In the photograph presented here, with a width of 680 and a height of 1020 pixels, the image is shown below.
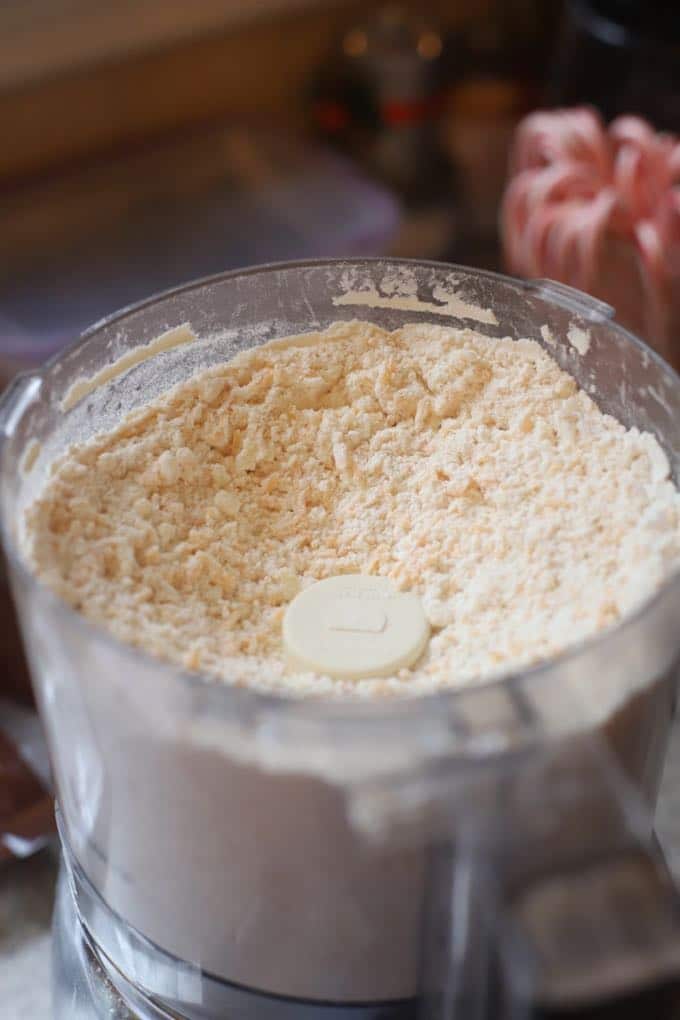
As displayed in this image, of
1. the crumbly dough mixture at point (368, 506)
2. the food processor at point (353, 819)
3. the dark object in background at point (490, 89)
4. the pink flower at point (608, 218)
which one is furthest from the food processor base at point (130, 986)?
the dark object in background at point (490, 89)

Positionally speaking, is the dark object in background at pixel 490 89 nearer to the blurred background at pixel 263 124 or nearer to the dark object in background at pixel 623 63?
the blurred background at pixel 263 124

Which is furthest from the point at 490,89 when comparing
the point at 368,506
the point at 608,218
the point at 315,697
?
the point at 315,697

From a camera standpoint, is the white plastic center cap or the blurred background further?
the blurred background

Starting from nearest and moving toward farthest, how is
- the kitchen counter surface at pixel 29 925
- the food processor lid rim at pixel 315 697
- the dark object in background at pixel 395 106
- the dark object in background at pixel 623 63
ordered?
the food processor lid rim at pixel 315 697 < the kitchen counter surface at pixel 29 925 < the dark object in background at pixel 623 63 < the dark object in background at pixel 395 106

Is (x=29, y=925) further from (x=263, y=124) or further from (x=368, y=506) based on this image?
(x=263, y=124)

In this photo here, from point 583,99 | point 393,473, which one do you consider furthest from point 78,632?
point 583,99

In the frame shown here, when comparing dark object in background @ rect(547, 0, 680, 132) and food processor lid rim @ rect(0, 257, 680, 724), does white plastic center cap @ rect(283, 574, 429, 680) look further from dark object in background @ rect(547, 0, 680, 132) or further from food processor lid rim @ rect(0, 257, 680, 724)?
dark object in background @ rect(547, 0, 680, 132)

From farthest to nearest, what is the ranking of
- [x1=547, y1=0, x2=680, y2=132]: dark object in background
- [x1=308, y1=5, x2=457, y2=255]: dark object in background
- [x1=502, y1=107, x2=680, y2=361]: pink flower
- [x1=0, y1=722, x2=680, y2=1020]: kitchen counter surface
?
[x1=308, y1=5, x2=457, y2=255]: dark object in background, [x1=547, y1=0, x2=680, y2=132]: dark object in background, [x1=502, y1=107, x2=680, y2=361]: pink flower, [x1=0, y1=722, x2=680, y2=1020]: kitchen counter surface

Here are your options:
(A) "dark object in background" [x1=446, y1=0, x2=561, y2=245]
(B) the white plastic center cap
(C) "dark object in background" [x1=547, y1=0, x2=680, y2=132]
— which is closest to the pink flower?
(C) "dark object in background" [x1=547, y1=0, x2=680, y2=132]
